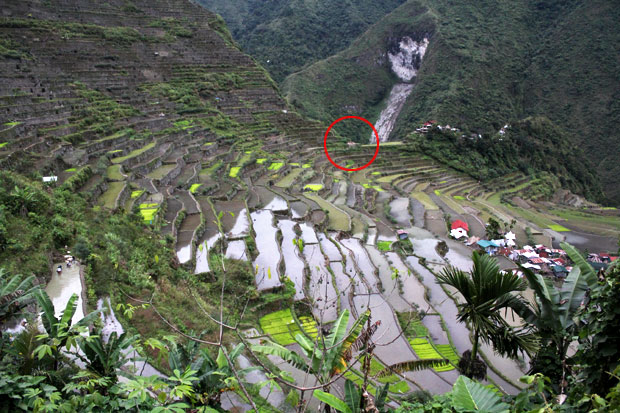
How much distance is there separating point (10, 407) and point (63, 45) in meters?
31.0

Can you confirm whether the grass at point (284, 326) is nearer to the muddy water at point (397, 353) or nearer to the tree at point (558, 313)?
the muddy water at point (397, 353)

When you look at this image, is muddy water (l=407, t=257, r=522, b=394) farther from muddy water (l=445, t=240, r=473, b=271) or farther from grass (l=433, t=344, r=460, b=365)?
muddy water (l=445, t=240, r=473, b=271)

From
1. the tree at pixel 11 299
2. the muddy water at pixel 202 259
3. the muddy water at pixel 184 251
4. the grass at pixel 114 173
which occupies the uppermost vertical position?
the tree at pixel 11 299

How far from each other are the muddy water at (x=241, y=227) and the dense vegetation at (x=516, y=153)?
27139 mm

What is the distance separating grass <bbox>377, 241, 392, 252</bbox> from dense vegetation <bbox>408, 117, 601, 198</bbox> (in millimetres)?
23263

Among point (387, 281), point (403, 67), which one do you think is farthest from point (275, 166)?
point (403, 67)

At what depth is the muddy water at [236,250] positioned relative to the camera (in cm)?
1119

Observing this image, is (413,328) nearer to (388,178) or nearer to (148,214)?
(148,214)

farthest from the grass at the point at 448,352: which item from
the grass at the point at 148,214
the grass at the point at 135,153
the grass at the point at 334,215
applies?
the grass at the point at 135,153

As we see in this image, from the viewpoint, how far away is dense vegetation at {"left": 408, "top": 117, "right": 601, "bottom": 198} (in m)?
37.4

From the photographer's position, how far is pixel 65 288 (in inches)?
270

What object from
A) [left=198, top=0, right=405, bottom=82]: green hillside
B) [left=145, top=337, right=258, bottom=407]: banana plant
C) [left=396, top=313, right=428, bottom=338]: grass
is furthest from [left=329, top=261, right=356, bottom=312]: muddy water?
[left=198, top=0, right=405, bottom=82]: green hillside

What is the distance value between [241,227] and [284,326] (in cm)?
476

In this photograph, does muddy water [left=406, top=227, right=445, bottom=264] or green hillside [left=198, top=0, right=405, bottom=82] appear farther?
green hillside [left=198, top=0, right=405, bottom=82]
